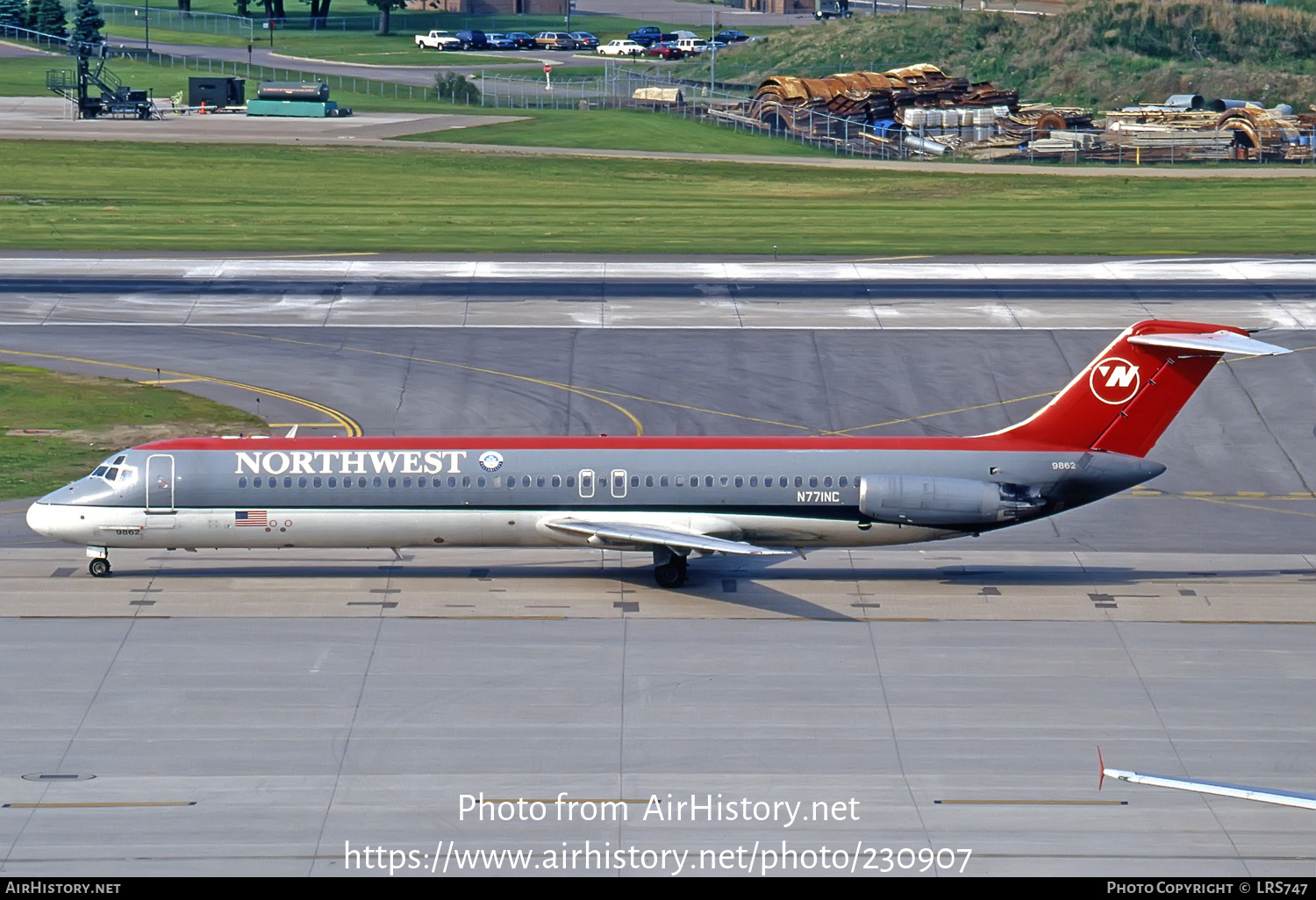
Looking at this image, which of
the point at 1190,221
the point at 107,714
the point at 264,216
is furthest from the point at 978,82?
the point at 107,714

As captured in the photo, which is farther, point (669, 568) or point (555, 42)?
point (555, 42)

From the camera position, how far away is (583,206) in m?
94.8

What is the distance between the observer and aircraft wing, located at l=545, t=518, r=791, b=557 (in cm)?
3841

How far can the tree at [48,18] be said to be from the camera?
550ft

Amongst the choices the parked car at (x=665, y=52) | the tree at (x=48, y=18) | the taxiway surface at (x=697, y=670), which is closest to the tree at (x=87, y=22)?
the tree at (x=48, y=18)

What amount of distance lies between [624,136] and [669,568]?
82022mm

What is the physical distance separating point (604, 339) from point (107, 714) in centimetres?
3553

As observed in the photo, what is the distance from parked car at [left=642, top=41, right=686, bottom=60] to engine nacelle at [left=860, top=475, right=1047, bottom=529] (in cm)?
13813

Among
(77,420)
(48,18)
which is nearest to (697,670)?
(77,420)

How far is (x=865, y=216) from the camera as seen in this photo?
91.8 m

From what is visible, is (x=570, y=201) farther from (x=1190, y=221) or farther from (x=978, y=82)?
(x=978, y=82)

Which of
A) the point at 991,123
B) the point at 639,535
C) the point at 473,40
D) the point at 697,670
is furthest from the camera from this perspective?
the point at 473,40

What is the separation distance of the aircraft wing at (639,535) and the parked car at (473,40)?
147447 millimetres

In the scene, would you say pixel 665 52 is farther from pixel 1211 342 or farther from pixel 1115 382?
pixel 1211 342
